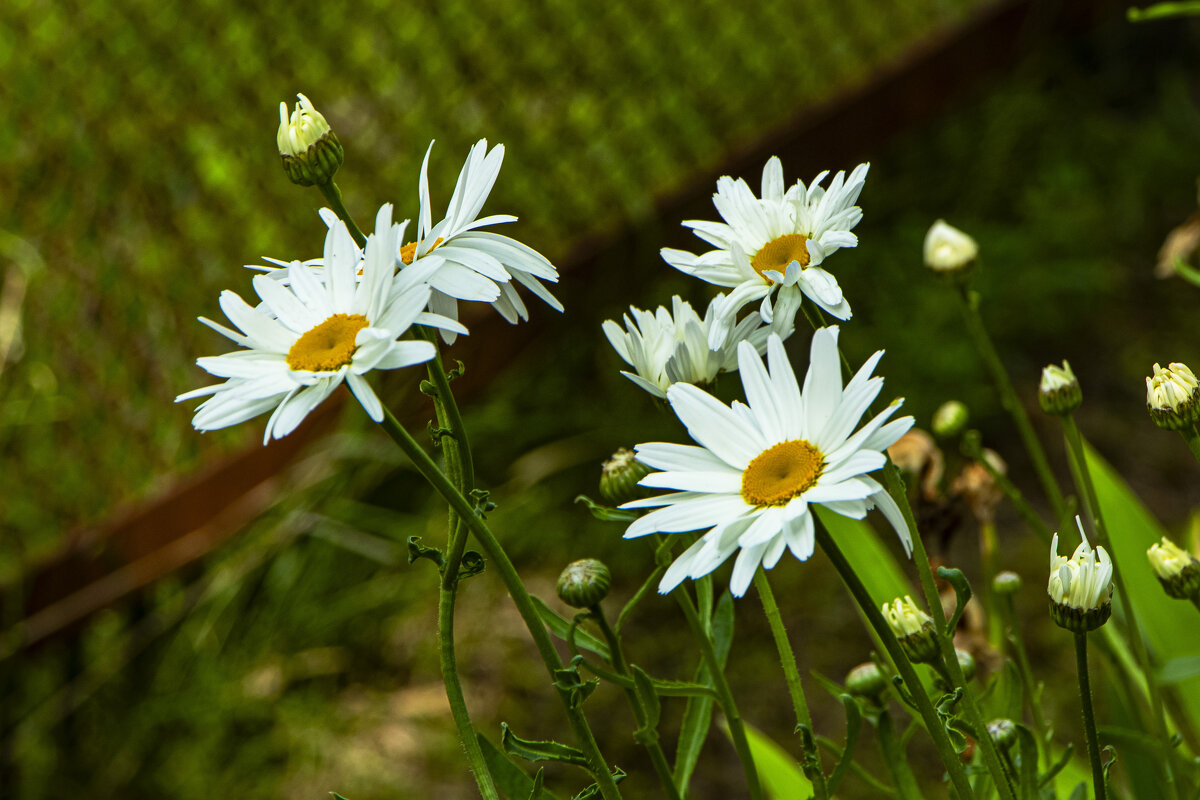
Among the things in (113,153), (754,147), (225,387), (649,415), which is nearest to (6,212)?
(113,153)

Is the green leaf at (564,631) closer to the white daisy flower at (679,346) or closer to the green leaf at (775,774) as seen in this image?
the white daisy flower at (679,346)

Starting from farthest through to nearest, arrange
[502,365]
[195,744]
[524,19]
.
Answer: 1. [524,19]
2. [502,365]
3. [195,744]

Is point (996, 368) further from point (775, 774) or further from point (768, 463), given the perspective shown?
point (775, 774)

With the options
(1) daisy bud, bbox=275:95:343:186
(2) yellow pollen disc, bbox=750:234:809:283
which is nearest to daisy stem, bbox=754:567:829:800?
(2) yellow pollen disc, bbox=750:234:809:283

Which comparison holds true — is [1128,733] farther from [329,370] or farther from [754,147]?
[754,147]

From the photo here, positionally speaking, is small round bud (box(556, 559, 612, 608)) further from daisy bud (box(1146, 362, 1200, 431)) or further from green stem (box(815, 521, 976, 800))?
daisy bud (box(1146, 362, 1200, 431))

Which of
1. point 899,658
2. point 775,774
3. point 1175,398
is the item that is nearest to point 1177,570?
point 1175,398

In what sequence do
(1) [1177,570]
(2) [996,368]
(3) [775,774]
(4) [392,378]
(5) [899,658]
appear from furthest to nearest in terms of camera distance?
(4) [392,378]
(3) [775,774]
(2) [996,368]
(1) [1177,570]
(5) [899,658]
